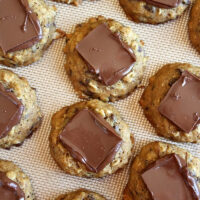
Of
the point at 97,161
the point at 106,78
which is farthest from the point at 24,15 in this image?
the point at 97,161

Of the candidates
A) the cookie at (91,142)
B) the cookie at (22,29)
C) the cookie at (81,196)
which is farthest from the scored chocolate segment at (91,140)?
the cookie at (22,29)

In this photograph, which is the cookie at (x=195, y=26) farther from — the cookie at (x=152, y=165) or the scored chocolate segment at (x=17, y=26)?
the scored chocolate segment at (x=17, y=26)

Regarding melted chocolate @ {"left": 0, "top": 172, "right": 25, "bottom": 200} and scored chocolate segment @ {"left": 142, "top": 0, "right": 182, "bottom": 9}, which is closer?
melted chocolate @ {"left": 0, "top": 172, "right": 25, "bottom": 200}

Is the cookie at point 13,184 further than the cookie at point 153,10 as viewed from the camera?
No

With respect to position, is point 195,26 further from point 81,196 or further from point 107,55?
point 81,196

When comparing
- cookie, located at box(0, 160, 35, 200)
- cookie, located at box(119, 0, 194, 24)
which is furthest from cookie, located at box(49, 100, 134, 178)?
cookie, located at box(119, 0, 194, 24)

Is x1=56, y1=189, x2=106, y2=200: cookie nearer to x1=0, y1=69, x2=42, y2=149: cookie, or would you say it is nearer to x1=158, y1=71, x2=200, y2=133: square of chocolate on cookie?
x1=0, y1=69, x2=42, y2=149: cookie
